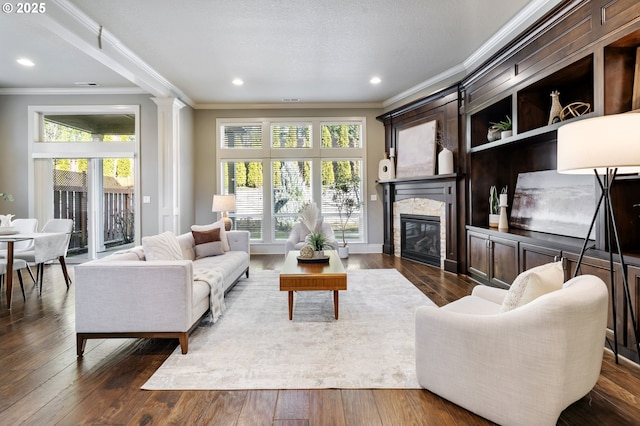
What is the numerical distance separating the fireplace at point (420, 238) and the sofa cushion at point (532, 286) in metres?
3.73

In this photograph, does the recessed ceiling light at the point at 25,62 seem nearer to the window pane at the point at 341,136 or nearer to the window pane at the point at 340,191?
the window pane at the point at 341,136

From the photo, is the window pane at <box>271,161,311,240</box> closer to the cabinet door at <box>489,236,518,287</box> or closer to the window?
the window

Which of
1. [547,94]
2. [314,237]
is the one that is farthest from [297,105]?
[547,94]

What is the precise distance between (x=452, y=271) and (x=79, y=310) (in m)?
4.66

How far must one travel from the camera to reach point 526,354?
146 cm

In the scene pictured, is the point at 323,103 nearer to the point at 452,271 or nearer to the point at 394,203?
the point at 394,203

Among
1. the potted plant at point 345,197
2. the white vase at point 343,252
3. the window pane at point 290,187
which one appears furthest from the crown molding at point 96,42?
the white vase at point 343,252

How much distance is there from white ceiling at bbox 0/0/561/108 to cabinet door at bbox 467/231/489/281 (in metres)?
2.45

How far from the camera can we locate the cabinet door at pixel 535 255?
9.40 feet

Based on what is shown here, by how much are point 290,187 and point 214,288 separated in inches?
157

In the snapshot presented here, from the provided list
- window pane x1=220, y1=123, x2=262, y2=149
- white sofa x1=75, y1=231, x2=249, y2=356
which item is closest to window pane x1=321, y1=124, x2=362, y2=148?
window pane x1=220, y1=123, x2=262, y2=149

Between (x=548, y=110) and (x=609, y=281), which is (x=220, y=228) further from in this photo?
(x=548, y=110)

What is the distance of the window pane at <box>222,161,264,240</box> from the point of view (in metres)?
6.66

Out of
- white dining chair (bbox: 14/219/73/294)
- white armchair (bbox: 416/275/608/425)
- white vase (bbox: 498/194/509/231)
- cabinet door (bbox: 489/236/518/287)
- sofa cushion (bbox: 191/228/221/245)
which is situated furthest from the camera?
sofa cushion (bbox: 191/228/221/245)
